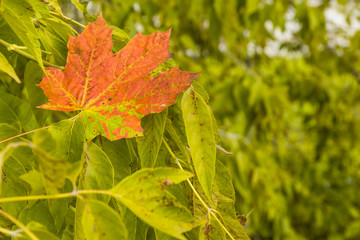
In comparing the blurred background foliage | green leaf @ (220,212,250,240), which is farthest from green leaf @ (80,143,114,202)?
the blurred background foliage

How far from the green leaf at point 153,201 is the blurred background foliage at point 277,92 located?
0.91m

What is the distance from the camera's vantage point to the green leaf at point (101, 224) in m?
0.22

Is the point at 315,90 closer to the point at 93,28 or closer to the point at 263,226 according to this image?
the point at 263,226

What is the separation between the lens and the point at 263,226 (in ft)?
9.89

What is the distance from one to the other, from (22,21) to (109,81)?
0.26 feet

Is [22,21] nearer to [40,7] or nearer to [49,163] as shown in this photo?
[40,7]

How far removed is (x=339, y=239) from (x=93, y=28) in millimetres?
3230

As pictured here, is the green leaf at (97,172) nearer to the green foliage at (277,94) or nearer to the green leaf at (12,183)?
the green leaf at (12,183)

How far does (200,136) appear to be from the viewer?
1.02ft

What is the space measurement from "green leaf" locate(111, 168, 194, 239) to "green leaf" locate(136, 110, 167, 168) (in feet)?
0.23

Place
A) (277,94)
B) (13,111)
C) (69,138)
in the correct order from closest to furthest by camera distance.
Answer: (69,138), (13,111), (277,94)

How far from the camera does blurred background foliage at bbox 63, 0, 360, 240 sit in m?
1.71

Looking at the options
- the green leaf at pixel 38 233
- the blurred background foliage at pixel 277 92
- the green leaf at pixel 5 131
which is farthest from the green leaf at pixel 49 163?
the blurred background foliage at pixel 277 92

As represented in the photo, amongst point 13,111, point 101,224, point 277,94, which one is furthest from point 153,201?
point 277,94
